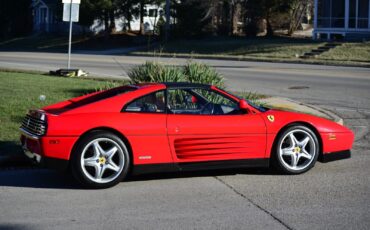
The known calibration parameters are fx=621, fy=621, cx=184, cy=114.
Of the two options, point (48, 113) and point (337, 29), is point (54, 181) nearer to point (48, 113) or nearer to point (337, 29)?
point (48, 113)

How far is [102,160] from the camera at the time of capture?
7062 mm

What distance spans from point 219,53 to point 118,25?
75.8 feet

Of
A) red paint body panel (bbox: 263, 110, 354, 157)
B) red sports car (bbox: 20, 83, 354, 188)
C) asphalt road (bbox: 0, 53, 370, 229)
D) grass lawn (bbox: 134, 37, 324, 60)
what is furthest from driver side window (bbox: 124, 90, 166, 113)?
grass lawn (bbox: 134, 37, 324, 60)

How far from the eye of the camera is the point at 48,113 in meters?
7.16

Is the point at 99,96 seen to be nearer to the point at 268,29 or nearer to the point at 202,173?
the point at 202,173

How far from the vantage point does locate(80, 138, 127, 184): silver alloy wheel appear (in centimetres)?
702

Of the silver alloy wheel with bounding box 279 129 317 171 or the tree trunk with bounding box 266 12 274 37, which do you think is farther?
the tree trunk with bounding box 266 12 274 37

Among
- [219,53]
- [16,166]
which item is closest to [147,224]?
[16,166]

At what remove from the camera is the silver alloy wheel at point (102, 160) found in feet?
23.0

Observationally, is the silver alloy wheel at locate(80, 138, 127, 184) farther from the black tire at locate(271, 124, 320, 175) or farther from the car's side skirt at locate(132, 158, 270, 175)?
the black tire at locate(271, 124, 320, 175)

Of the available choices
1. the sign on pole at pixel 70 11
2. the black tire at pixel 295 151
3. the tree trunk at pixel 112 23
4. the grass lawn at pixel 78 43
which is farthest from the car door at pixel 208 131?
the tree trunk at pixel 112 23

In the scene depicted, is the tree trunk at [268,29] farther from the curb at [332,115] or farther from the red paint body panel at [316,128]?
the red paint body panel at [316,128]

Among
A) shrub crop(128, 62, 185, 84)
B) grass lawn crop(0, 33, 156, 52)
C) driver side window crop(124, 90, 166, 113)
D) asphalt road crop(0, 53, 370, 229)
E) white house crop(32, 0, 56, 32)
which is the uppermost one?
white house crop(32, 0, 56, 32)

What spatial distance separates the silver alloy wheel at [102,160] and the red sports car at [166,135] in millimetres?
11
